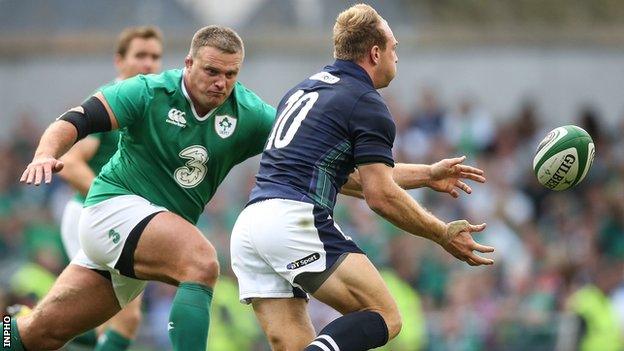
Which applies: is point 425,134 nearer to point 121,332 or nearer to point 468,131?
point 468,131

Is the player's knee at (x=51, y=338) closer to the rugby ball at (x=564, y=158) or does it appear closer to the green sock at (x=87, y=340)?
the green sock at (x=87, y=340)

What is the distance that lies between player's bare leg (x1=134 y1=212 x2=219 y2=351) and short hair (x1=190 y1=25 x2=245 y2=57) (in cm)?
106

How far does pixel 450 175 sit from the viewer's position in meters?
8.32

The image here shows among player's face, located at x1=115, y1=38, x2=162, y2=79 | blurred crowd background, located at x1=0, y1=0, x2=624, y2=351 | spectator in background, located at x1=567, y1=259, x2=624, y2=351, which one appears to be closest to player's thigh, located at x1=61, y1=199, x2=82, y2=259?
player's face, located at x1=115, y1=38, x2=162, y2=79

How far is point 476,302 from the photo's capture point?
47.5 feet

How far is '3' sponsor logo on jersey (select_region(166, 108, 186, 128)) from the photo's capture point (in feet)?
27.3

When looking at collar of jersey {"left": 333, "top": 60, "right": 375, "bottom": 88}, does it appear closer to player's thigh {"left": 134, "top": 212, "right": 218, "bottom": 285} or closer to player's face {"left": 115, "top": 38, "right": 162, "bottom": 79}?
player's thigh {"left": 134, "top": 212, "right": 218, "bottom": 285}

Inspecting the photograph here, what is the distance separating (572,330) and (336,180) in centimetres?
670

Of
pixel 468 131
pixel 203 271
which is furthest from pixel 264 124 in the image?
pixel 468 131

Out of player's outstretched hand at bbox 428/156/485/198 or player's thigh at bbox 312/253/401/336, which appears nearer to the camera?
player's thigh at bbox 312/253/401/336

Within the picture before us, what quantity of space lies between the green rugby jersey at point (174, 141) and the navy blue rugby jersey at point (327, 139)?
588 mm

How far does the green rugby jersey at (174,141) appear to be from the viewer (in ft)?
27.3

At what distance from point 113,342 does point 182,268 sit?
2.12m

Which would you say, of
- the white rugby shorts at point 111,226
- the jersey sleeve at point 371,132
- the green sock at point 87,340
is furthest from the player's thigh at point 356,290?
the green sock at point 87,340
